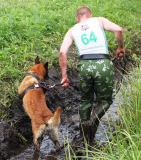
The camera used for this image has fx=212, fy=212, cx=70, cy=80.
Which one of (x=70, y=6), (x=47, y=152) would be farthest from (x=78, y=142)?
(x=70, y=6)

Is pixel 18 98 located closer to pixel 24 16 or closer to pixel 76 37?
pixel 76 37

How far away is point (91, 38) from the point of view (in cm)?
345

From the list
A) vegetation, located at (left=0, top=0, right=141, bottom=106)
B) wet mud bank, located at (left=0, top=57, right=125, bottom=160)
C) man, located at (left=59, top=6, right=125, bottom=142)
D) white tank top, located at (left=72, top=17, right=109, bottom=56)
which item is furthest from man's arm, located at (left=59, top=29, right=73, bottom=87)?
vegetation, located at (left=0, top=0, right=141, bottom=106)

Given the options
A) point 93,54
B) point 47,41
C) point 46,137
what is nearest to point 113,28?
point 93,54

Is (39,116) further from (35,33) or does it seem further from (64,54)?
(35,33)

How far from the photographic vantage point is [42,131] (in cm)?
326

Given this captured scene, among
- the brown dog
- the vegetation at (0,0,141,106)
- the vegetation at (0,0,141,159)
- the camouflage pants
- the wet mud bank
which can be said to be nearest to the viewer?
the vegetation at (0,0,141,159)

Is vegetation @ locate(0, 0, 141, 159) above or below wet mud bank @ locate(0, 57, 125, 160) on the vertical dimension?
above

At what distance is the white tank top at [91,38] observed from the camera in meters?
3.44

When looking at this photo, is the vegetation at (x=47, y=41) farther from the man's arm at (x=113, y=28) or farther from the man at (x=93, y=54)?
the man's arm at (x=113, y=28)

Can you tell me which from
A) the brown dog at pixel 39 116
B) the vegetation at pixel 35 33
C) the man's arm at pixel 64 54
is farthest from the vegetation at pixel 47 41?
the man's arm at pixel 64 54

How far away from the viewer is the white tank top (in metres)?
3.44

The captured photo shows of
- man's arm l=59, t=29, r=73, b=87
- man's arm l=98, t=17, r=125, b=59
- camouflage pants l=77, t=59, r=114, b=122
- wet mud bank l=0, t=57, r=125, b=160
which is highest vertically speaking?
man's arm l=98, t=17, r=125, b=59

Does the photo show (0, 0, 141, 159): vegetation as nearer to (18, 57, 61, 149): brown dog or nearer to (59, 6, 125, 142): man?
(59, 6, 125, 142): man
